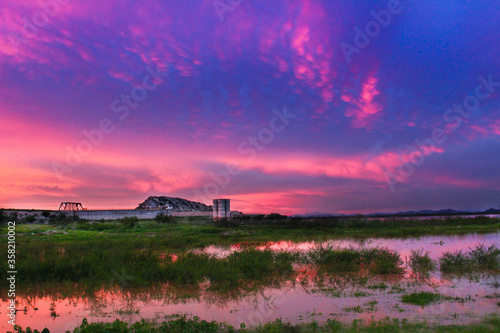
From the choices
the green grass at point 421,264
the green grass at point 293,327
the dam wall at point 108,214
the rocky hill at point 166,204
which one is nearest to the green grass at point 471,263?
the green grass at point 421,264

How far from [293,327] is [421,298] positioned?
182 inches

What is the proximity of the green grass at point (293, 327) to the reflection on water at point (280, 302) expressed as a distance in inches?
21.1

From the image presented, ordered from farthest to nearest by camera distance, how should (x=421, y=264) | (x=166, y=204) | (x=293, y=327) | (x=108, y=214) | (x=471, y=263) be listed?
(x=166, y=204) < (x=108, y=214) < (x=421, y=264) < (x=471, y=263) < (x=293, y=327)

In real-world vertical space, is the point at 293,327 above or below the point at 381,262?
below

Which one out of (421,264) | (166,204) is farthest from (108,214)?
(421,264)

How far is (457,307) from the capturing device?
920 centimetres

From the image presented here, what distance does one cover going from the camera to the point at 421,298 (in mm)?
9875

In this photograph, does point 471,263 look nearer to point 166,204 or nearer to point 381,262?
point 381,262

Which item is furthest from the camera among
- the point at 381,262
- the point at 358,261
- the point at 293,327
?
the point at 358,261

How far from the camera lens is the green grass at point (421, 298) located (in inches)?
379

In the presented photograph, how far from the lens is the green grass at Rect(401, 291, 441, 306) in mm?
9633

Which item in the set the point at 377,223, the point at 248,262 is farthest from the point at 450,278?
the point at 377,223

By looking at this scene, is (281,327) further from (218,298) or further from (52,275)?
(52,275)

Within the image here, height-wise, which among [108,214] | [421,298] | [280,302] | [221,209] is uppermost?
[221,209]
